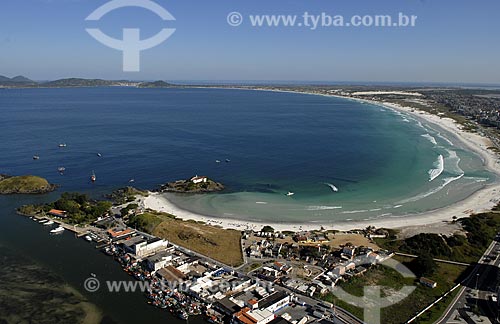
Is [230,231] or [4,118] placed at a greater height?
[4,118]

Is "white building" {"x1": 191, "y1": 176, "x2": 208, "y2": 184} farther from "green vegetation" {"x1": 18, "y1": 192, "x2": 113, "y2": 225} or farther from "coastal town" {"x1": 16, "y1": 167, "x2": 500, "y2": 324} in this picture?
"coastal town" {"x1": 16, "y1": 167, "x2": 500, "y2": 324}

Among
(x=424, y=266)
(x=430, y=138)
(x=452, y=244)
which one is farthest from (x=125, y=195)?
(x=430, y=138)

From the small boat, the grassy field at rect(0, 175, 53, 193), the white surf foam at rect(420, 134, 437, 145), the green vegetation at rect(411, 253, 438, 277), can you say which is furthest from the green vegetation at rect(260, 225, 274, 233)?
the white surf foam at rect(420, 134, 437, 145)

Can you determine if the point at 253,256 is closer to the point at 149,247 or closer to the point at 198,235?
the point at 198,235

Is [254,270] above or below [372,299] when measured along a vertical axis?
above

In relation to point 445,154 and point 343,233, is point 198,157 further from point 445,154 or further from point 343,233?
point 445,154

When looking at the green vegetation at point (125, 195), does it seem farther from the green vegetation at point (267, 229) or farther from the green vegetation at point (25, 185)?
the green vegetation at point (267, 229)

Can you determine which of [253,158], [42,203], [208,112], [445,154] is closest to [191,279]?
[42,203]

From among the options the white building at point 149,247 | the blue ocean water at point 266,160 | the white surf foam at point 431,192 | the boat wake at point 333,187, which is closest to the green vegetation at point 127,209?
the blue ocean water at point 266,160
